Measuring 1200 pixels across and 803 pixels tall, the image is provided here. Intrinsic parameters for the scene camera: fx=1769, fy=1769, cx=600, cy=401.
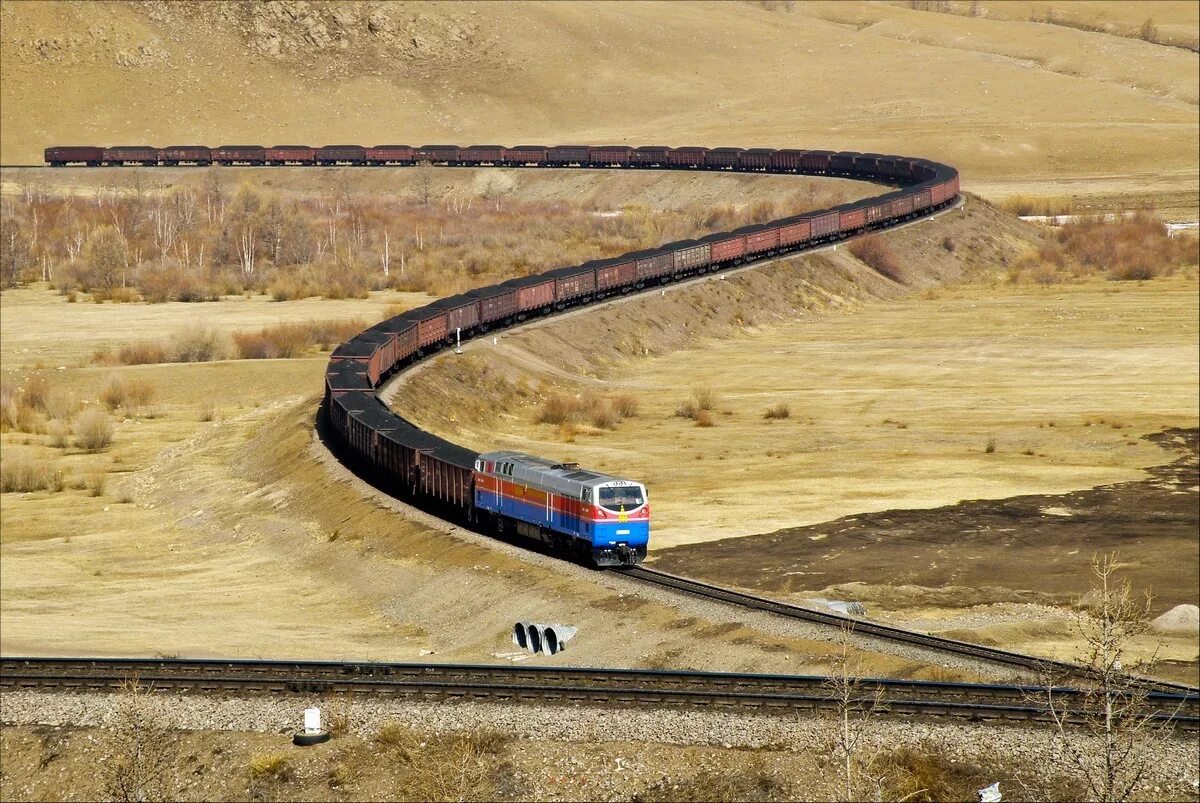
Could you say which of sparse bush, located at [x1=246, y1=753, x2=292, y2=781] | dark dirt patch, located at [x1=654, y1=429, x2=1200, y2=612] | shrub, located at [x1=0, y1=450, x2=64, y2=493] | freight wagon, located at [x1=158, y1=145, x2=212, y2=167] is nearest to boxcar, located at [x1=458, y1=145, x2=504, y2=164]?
freight wagon, located at [x1=158, y1=145, x2=212, y2=167]

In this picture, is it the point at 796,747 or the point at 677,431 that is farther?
the point at 677,431

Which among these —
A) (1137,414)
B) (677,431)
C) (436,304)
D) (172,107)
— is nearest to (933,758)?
(677,431)

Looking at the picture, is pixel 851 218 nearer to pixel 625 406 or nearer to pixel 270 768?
pixel 625 406

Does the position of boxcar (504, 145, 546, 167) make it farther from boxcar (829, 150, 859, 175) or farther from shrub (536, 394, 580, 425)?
shrub (536, 394, 580, 425)

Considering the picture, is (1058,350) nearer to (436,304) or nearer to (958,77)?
(436,304)

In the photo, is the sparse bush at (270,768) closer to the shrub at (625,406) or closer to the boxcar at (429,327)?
the shrub at (625,406)
